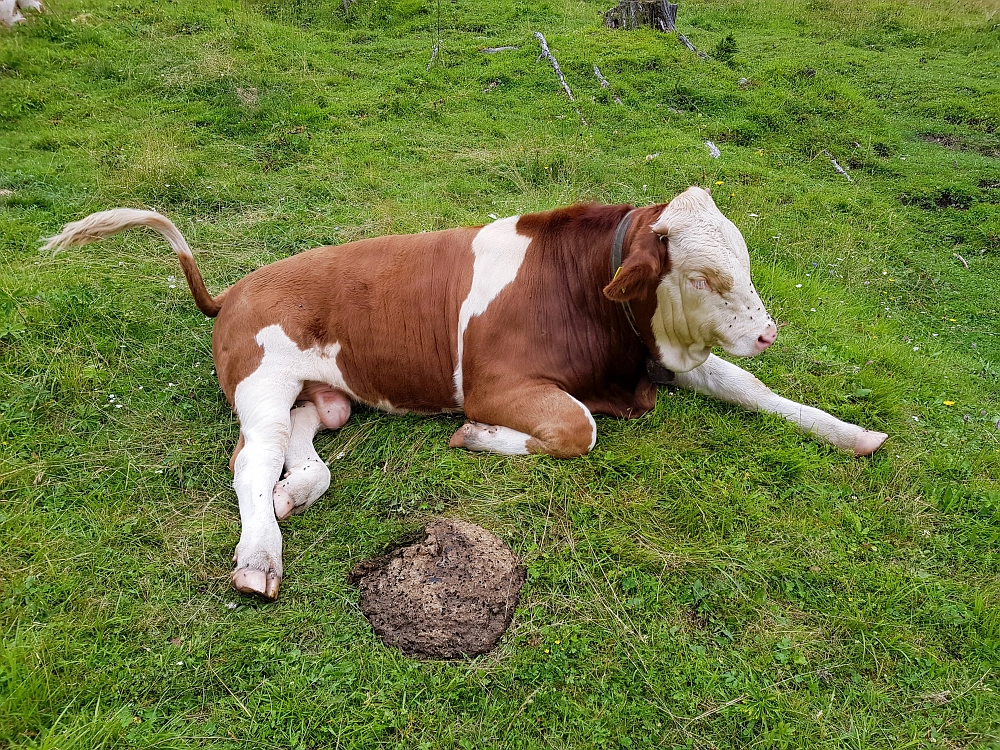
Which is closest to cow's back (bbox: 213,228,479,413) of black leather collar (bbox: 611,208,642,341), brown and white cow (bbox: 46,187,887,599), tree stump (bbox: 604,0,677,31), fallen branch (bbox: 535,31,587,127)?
brown and white cow (bbox: 46,187,887,599)

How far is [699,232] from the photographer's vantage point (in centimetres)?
367

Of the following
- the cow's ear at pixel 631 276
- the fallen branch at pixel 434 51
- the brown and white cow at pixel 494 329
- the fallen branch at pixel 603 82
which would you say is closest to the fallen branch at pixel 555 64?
the fallen branch at pixel 603 82

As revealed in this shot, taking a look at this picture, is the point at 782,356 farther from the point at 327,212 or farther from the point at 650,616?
the point at 327,212

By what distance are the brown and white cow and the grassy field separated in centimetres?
22

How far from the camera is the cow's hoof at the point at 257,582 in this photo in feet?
10.3

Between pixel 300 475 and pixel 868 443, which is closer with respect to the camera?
pixel 300 475

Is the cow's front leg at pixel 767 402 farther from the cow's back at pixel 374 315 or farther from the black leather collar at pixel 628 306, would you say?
the cow's back at pixel 374 315

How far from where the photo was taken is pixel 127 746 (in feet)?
8.38

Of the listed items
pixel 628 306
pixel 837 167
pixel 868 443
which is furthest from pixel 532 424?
pixel 837 167

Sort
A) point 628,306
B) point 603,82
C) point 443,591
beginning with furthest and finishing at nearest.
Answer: point 603,82, point 628,306, point 443,591

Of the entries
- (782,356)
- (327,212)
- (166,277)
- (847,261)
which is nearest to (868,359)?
(782,356)

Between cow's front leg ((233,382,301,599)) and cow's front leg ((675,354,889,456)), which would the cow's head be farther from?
cow's front leg ((233,382,301,599))

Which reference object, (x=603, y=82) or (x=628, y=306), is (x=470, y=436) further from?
(x=603, y=82)

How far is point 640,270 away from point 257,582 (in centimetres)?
254
